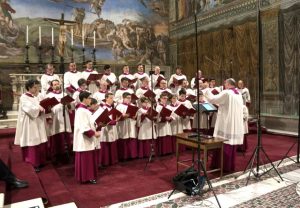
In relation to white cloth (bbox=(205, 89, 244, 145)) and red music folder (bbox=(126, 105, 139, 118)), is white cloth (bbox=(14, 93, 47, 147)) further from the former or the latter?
white cloth (bbox=(205, 89, 244, 145))

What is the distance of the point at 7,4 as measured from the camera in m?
12.5

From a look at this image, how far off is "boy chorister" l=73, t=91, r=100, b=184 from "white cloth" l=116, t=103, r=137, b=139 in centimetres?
167

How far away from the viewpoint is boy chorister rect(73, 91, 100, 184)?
5.57 m

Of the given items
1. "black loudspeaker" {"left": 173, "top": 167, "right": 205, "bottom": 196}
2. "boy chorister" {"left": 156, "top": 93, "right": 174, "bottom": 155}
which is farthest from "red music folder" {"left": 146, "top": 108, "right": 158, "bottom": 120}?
"black loudspeaker" {"left": 173, "top": 167, "right": 205, "bottom": 196}

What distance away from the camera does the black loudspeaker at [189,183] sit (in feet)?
16.6

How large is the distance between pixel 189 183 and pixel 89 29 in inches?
443

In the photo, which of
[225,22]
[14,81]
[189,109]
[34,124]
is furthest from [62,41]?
[225,22]

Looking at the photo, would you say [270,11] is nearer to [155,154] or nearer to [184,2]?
[184,2]

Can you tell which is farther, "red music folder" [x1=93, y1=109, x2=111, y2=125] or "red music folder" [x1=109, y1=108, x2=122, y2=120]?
"red music folder" [x1=109, y1=108, x2=122, y2=120]

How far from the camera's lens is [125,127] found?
7504 mm

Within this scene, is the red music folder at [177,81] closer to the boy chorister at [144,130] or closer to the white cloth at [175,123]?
the white cloth at [175,123]

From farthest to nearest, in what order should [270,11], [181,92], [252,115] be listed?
[252,115] < [270,11] < [181,92]

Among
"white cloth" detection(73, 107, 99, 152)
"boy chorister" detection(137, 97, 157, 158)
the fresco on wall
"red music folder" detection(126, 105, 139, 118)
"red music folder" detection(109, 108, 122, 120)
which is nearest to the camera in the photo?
"white cloth" detection(73, 107, 99, 152)

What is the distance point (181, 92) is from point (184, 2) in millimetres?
8902
